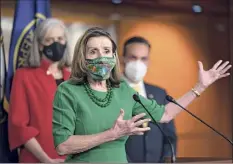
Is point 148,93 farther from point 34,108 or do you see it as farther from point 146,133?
point 34,108

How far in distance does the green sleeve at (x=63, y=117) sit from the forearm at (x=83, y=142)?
2 cm

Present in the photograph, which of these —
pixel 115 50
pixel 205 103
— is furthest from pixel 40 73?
pixel 205 103

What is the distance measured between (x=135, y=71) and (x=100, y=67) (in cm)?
157

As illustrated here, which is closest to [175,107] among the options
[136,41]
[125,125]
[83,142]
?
[125,125]

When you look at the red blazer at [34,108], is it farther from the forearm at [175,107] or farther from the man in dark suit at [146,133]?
the forearm at [175,107]

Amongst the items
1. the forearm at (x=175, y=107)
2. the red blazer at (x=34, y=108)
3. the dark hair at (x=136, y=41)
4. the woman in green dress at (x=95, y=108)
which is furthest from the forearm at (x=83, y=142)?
the dark hair at (x=136, y=41)

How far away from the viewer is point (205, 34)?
4426mm

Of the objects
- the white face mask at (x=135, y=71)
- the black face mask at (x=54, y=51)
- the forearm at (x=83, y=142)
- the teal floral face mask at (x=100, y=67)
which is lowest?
the forearm at (x=83, y=142)

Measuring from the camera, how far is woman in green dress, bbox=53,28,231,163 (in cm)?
197

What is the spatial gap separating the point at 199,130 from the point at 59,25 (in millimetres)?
1530

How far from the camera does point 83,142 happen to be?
6.44 ft

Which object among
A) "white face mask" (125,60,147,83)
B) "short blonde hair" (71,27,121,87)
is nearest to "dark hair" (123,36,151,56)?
"white face mask" (125,60,147,83)

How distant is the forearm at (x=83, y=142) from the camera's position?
1.96 m

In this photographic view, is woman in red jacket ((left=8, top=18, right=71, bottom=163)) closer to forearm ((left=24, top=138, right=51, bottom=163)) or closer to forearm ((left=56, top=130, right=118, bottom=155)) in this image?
forearm ((left=24, top=138, right=51, bottom=163))
